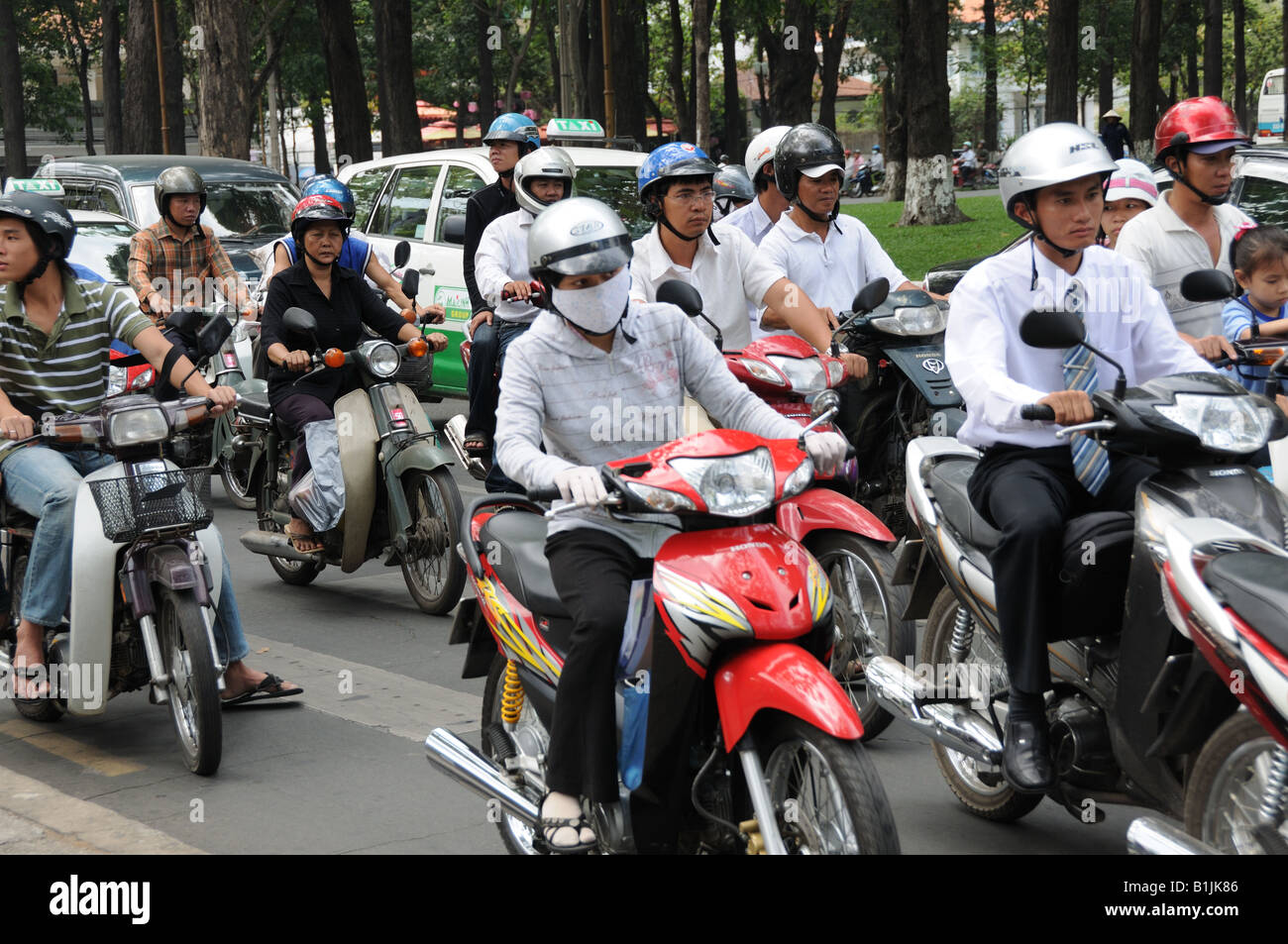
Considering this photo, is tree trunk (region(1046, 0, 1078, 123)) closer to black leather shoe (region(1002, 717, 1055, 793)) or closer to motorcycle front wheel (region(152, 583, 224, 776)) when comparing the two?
motorcycle front wheel (region(152, 583, 224, 776))

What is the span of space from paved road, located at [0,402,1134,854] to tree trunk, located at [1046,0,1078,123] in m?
17.5

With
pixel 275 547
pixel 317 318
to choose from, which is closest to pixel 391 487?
pixel 275 547

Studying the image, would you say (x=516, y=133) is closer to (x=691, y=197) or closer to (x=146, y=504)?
(x=691, y=197)

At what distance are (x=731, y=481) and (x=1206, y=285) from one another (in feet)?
6.04

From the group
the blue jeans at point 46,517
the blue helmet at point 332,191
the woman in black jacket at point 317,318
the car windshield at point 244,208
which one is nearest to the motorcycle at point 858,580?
the blue jeans at point 46,517

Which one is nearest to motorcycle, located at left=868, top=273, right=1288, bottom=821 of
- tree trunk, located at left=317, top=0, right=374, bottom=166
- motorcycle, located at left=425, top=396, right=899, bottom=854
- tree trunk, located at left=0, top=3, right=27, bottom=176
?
motorcycle, located at left=425, top=396, right=899, bottom=854

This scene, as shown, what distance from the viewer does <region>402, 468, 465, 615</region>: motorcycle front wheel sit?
7.33 metres

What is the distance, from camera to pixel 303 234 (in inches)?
303

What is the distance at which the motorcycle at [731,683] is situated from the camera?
3.36 m

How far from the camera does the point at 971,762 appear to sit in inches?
190

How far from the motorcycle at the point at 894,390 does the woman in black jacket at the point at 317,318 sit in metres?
2.11

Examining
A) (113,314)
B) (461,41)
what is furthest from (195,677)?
(461,41)

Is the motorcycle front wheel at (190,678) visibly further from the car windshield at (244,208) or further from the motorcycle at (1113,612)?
the car windshield at (244,208)
